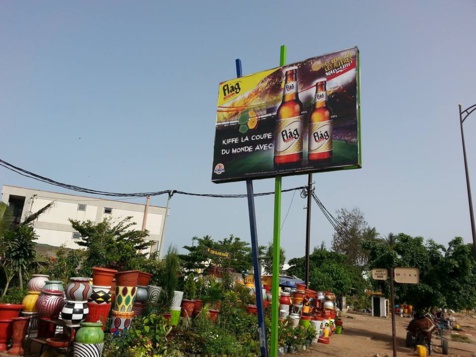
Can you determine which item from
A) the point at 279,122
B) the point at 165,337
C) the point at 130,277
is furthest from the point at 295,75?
the point at 165,337

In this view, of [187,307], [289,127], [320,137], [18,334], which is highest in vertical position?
[289,127]

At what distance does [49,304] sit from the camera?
6.98 meters

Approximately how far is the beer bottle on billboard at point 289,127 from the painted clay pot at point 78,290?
4.18 meters

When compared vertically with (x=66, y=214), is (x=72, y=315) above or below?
below

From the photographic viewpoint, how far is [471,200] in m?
14.7

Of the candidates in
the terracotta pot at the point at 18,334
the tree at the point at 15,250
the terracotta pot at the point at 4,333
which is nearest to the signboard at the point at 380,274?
the terracotta pot at the point at 18,334

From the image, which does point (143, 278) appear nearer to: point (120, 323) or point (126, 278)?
point (126, 278)

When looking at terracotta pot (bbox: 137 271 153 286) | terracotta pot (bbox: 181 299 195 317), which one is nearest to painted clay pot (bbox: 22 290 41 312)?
terracotta pot (bbox: 137 271 153 286)

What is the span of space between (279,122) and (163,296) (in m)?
5.14

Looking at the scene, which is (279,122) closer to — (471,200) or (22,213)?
(471,200)

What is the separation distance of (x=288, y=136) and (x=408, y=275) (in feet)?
13.3

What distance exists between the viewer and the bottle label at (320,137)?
734 cm

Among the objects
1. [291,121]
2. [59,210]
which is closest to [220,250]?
[291,121]

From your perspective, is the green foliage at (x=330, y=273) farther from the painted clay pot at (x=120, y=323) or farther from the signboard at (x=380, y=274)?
the painted clay pot at (x=120, y=323)
